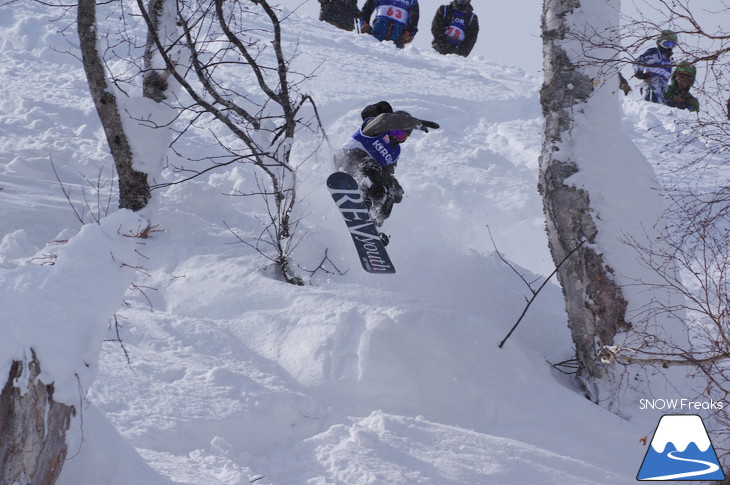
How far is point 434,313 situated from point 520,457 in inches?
62.3

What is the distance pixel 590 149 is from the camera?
5.13 metres

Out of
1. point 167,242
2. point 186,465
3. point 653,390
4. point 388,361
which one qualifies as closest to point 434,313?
point 388,361

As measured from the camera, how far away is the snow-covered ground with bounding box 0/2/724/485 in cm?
327

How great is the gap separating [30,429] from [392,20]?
10.9 metres

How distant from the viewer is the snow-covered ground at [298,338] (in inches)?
129

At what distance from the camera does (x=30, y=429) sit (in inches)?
103

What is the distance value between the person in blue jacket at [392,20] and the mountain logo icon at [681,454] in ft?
30.6

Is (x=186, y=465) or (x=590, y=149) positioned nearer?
(x=186, y=465)

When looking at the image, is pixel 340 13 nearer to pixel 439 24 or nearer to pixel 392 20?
pixel 392 20

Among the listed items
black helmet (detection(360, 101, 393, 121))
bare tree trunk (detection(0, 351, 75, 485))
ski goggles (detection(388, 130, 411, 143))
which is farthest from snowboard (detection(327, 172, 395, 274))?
bare tree trunk (detection(0, 351, 75, 485))

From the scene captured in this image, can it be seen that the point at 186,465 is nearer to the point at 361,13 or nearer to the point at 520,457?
the point at 520,457

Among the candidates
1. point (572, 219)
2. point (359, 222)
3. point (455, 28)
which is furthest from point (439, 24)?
point (572, 219)

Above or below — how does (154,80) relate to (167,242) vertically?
above

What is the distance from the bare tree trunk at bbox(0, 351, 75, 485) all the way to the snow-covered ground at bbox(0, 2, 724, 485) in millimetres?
81
